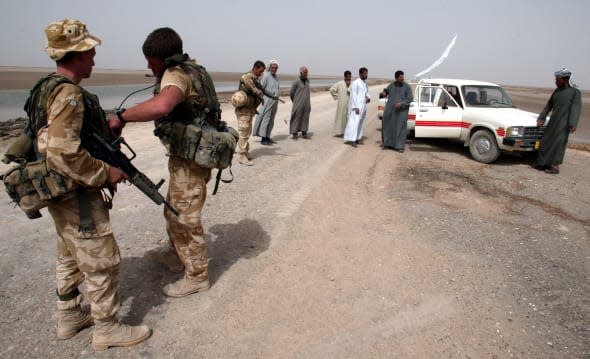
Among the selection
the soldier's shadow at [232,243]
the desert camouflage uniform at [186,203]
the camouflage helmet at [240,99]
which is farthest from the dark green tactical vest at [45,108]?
the camouflage helmet at [240,99]

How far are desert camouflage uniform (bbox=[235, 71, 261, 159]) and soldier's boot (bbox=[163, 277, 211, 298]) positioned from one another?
3.86m

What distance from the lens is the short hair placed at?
7.13 ft

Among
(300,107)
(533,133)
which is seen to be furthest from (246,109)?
(533,133)

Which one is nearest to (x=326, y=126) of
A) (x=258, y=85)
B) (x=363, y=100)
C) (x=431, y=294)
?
(x=363, y=100)

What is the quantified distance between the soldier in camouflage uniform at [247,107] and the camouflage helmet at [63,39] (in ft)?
14.5

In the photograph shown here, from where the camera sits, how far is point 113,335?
215 centimetres

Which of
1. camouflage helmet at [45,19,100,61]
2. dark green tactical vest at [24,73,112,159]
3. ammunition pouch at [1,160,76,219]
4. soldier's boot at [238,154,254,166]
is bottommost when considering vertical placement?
soldier's boot at [238,154,254,166]

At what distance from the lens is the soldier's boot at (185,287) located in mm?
2656

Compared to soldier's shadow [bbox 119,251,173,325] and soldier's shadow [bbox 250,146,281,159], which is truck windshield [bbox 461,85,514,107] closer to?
soldier's shadow [bbox 250,146,281,159]

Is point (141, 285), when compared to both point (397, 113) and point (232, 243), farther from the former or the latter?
point (397, 113)

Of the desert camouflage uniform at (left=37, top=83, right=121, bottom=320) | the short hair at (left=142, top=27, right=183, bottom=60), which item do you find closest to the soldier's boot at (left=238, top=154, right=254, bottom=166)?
the short hair at (left=142, top=27, right=183, bottom=60)

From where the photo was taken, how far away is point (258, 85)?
6445 mm

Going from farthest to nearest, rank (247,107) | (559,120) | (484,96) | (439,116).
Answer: (484,96) < (439,116) < (559,120) < (247,107)

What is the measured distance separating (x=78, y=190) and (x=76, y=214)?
0.46ft
